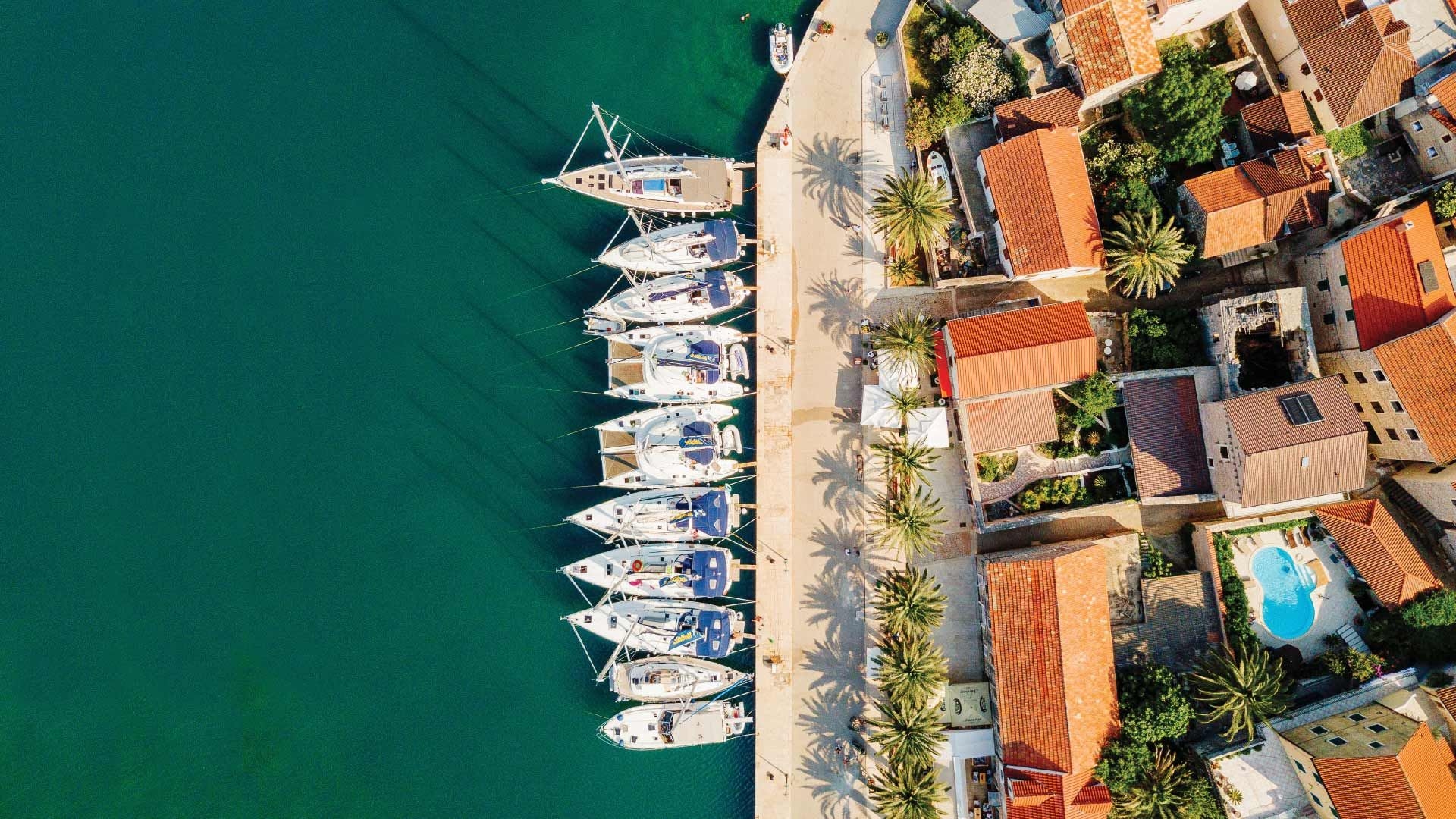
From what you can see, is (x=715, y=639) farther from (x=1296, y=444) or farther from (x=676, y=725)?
(x=1296, y=444)

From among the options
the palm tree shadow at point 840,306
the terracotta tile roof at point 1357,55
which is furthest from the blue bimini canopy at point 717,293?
the terracotta tile roof at point 1357,55

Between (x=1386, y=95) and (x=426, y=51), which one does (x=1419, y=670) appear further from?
(x=426, y=51)

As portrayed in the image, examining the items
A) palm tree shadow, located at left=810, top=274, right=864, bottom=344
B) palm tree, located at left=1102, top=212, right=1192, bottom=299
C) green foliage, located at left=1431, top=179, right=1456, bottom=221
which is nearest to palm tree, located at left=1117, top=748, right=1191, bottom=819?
palm tree, located at left=1102, top=212, right=1192, bottom=299

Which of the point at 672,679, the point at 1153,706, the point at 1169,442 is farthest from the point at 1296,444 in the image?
the point at 672,679

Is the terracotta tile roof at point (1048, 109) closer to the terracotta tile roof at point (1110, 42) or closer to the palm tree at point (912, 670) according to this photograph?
the terracotta tile roof at point (1110, 42)

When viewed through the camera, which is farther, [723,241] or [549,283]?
[549,283]

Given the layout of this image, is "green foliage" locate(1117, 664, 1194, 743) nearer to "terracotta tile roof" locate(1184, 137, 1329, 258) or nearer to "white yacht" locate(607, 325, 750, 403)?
"terracotta tile roof" locate(1184, 137, 1329, 258)
